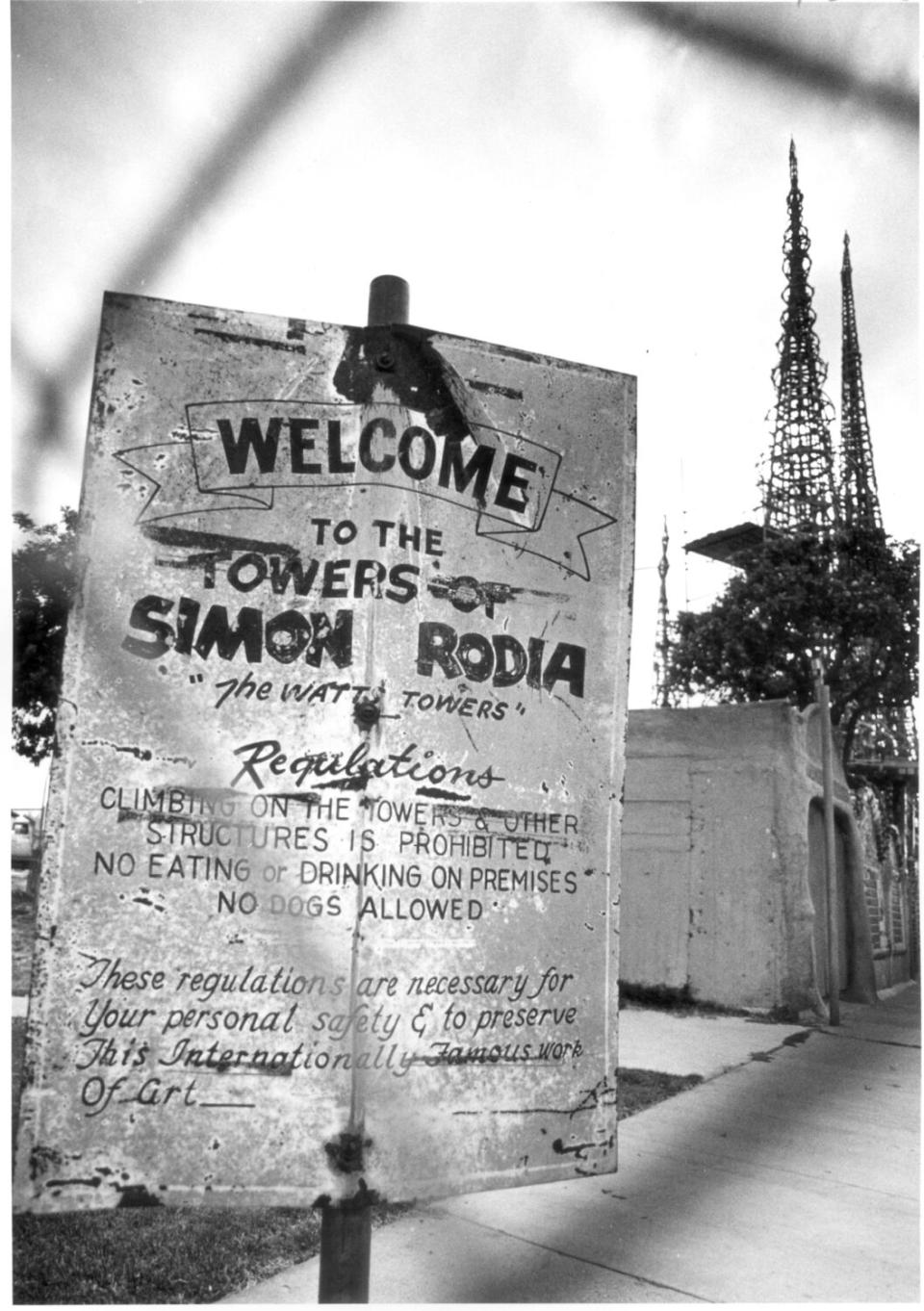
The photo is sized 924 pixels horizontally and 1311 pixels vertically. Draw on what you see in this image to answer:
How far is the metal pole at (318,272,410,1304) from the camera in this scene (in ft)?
4.51

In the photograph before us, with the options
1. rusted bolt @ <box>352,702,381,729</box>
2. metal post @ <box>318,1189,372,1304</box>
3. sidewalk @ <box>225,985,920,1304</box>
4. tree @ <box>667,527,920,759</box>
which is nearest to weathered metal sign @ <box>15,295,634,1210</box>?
rusted bolt @ <box>352,702,381,729</box>

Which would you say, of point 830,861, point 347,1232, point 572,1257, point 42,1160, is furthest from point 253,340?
point 830,861

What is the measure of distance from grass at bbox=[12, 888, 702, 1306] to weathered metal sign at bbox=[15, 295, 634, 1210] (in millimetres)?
1363

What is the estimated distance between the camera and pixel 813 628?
18109mm

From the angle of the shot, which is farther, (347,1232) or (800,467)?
(800,467)

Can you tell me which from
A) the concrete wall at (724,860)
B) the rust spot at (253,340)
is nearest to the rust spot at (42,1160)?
the rust spot at (253,340)

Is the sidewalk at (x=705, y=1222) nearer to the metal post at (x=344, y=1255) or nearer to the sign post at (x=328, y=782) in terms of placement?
the metal post at (x=344, y=1255)

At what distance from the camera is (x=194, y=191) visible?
3.78 ft

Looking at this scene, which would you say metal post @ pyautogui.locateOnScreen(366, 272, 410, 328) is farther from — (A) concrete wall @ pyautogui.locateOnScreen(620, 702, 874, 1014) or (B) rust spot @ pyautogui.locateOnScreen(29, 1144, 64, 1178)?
(A) concrete wall @ pyautogui.locateOnScreen(620, 702, 874, 1014)

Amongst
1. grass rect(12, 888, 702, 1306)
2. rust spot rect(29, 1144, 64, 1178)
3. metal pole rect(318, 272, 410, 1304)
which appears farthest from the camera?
grass rect(12, 888, 702, 1306)

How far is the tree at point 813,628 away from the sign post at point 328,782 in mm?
16051

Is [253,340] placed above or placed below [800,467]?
below

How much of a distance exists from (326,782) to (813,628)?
59.0 feet

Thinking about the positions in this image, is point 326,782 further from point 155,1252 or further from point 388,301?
point 155,1252
